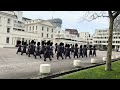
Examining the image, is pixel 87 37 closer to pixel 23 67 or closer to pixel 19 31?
pixel 19 31

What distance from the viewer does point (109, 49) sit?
14648 mm

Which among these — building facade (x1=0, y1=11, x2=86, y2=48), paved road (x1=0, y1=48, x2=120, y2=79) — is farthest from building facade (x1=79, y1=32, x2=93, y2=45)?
paved road (x1=0, y1=48, x2=120, y2=79)

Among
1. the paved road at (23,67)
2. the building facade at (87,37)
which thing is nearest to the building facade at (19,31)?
the paved road at (23,67)

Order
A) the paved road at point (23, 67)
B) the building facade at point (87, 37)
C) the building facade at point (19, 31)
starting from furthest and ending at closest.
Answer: the building facade at point (87, 37), the building facade at point (19, 31), the paved road at point (23, 67)

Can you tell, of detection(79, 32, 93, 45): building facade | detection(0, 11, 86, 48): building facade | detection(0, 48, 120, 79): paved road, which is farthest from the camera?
detection(79, 32, 93, 45): building facade

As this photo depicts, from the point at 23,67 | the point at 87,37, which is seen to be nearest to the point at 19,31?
the point at 23,67

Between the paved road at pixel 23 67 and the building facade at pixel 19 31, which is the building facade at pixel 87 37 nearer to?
the building facade at pixel 19 31

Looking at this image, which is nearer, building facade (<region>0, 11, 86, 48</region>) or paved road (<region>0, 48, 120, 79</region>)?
paved road (<region>0, 48, 120, 79</region>)

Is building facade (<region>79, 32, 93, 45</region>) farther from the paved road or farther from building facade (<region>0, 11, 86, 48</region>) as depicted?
the paved road

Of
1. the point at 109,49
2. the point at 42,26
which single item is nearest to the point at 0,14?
the point at 42,26

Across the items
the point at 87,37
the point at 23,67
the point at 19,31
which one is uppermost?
the point at 87,37
